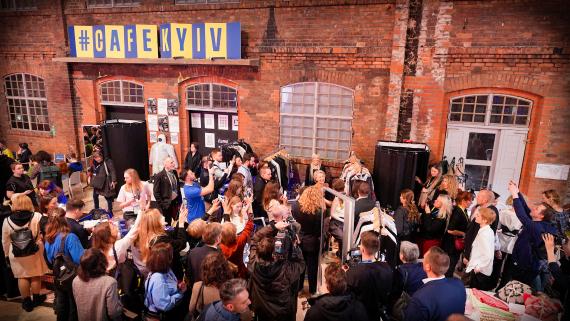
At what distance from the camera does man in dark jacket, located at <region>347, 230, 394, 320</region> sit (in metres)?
3.75

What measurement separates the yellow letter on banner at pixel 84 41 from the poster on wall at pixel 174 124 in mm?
2987

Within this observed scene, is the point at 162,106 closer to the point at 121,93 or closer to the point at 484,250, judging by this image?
the point at 121,93

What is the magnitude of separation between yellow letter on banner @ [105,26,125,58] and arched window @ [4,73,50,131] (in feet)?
10.6

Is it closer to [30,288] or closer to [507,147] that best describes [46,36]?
[30,288]

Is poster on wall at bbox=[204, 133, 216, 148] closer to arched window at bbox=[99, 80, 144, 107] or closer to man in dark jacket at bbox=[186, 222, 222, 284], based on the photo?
arched window at bbox=[99, 80, 144, 107]

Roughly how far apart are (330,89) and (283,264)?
640cm

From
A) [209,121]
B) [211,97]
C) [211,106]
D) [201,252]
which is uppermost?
[211,97]

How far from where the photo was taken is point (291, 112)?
992 centimetres

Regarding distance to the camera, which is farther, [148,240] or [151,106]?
[151,106]

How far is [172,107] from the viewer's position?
10781mm

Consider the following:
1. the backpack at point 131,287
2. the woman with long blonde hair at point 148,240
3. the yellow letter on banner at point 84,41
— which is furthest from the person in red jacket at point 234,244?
the yellow letter on banner at point 84,41

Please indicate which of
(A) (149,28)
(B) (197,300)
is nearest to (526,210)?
(B) (197,300)

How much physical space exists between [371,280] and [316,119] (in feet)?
21.2

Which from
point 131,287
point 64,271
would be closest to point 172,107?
point 64,271
